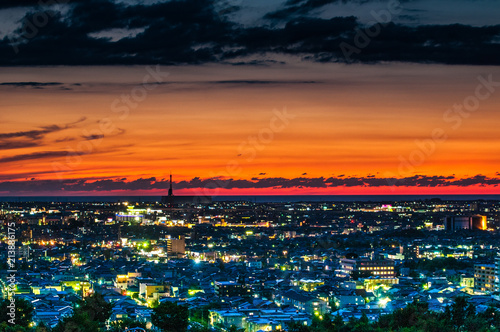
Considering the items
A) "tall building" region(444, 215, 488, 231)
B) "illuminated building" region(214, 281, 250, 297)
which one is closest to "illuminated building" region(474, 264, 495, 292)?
"illuminated building" region(214, 281, 250, 297)

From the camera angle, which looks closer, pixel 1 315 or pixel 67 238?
pixel 1 315

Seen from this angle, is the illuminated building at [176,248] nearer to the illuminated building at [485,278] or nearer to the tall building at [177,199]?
the illuminated building at [485,278]

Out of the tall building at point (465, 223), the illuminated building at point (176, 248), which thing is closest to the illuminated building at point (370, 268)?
the illuminated building at point (176, 248)

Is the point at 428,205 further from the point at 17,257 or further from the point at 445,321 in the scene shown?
the point at 445,321

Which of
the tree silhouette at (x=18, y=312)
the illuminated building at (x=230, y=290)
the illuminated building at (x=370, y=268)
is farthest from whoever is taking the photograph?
the illuminated building at (x=370, y=268)

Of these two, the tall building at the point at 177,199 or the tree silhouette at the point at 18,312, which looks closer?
the tree silhouette at the point at 18,312

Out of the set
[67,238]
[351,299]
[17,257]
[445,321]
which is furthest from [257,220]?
[445,321]
